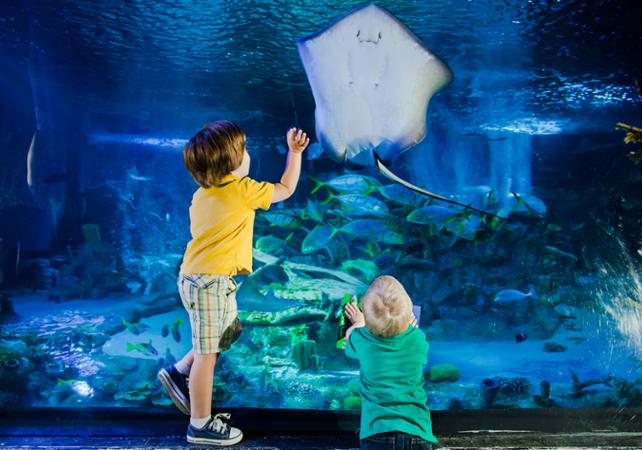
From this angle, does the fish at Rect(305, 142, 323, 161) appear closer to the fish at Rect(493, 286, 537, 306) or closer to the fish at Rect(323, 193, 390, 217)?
the fish at Rect(323, 193, 390, 217)

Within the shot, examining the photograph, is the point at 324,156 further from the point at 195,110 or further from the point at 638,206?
the point at 638,206

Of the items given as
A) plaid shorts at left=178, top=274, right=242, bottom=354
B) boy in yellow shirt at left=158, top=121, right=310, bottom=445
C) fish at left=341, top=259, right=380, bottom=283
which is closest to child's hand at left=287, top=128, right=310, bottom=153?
boy in yellow shirt at left=158, top=121, right=310, bottom=445

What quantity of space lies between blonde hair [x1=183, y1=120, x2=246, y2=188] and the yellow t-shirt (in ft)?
0.21

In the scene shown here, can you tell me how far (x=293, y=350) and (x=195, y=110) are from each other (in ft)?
7.75

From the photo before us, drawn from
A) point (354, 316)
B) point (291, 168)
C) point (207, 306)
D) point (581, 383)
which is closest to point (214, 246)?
point (207, 306)

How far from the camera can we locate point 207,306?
77.3 inches

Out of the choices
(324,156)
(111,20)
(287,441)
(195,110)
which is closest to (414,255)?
(324,156)

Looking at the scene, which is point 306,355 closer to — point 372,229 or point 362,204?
point 372,229

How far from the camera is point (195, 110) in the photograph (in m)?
3.72

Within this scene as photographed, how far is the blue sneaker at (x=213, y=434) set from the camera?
206 centimetres

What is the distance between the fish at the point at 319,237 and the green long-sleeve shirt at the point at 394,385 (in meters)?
1.75

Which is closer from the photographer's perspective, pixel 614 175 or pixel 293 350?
pixel 293 350

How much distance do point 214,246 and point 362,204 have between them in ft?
5.70

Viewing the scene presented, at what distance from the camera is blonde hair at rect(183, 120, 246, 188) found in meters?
1.95
